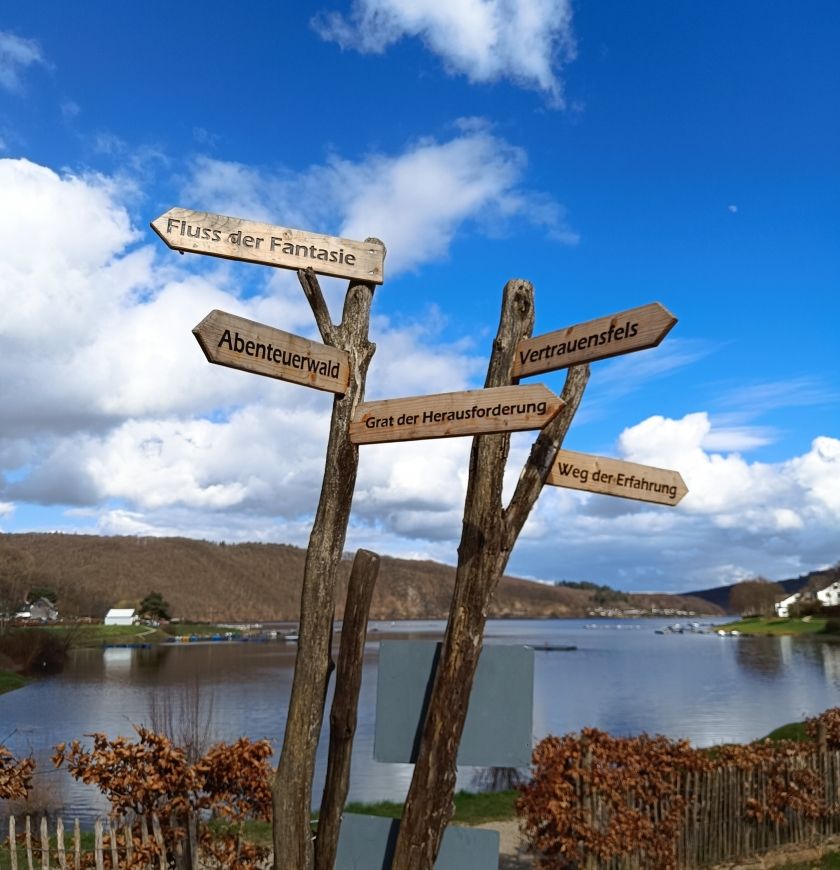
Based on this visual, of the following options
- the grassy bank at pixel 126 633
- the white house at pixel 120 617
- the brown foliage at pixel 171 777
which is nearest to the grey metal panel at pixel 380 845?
the brown foliage at pixel 171 777

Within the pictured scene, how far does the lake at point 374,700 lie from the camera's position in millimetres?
22312

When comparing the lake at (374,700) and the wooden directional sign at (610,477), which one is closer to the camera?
the wooden directional sign at (610,477)

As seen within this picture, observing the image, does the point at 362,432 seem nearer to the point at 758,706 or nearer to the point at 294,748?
the point at 294,748

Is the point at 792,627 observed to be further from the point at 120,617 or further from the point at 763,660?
the point at 120,617

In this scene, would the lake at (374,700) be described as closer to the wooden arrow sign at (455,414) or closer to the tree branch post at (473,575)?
the tree branch post at (473,575)

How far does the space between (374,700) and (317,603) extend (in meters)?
31.8

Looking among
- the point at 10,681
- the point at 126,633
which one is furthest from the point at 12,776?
the point at 126,633

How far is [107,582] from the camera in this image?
156m

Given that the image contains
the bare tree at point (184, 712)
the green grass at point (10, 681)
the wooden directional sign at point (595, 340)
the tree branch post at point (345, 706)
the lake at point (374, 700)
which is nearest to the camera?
the wooden directional sign at point (595, 340)

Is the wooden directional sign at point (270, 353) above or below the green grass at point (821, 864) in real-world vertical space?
above

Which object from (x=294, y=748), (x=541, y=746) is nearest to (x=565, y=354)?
(x=294, y=748)

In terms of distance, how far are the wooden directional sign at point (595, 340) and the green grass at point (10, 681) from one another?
41809 millimetres

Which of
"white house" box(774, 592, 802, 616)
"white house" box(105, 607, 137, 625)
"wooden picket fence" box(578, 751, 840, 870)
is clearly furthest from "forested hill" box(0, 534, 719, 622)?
"wooden picket fence" box(578, 751, 840, 870)

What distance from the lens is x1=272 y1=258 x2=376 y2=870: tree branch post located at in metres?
4.45
